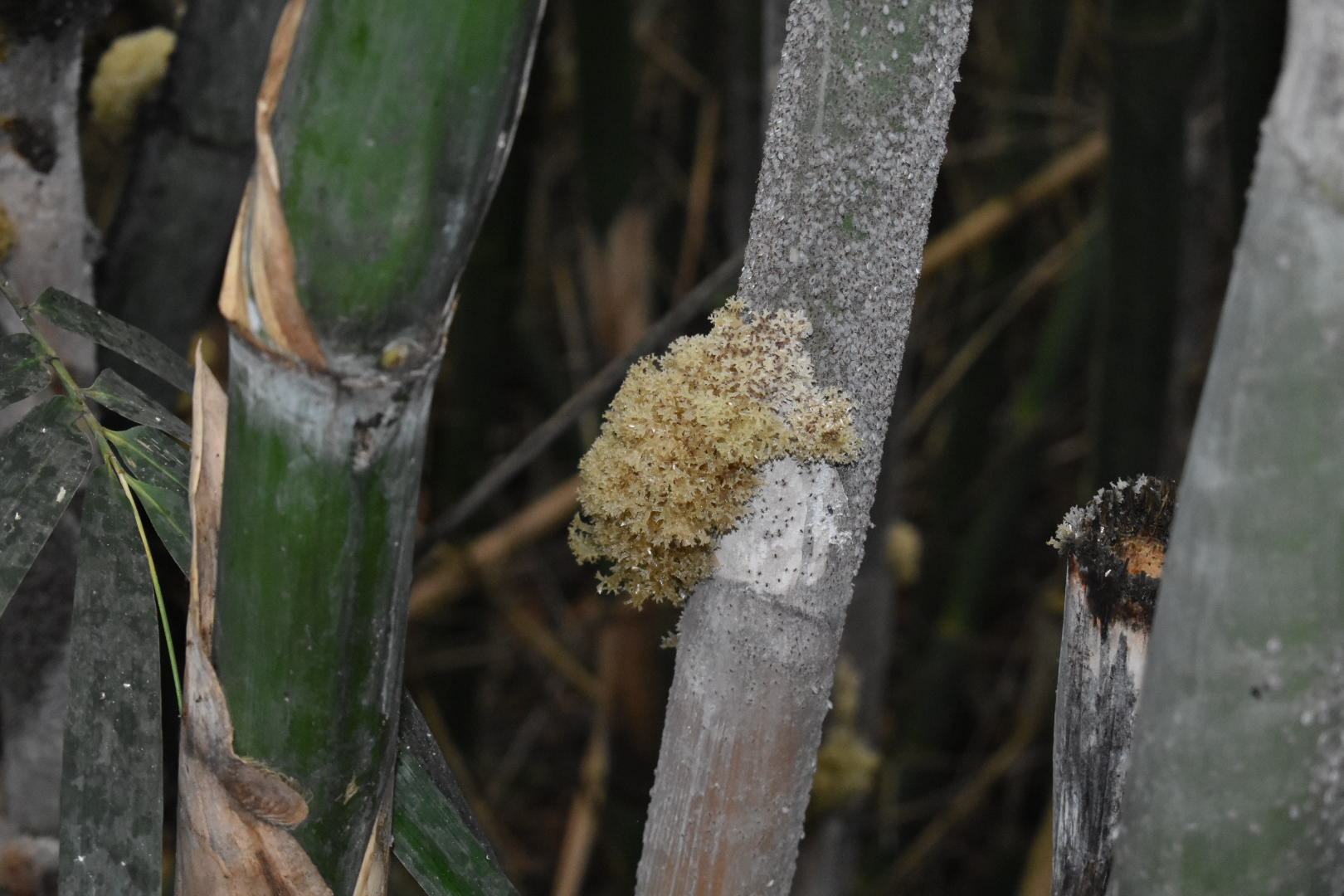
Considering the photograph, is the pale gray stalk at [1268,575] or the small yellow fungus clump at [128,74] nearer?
the pale gray stalk at [1268,575]

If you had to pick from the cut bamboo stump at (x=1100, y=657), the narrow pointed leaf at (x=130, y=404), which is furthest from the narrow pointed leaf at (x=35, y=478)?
the cut bamboo stump at (x=1100, y=657)

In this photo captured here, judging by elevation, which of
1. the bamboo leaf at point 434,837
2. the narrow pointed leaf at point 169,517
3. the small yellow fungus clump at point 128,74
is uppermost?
the small yellow fungus clump at point 128,74

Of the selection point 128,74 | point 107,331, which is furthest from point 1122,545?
point 128,74

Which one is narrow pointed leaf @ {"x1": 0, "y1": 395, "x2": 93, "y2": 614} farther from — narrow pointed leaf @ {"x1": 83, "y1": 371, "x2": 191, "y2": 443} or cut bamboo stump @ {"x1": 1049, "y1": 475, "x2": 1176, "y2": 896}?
cut bamboo stump @ {"x1": 1049, "y1": 475, "x2": 1176, "y2": 896}

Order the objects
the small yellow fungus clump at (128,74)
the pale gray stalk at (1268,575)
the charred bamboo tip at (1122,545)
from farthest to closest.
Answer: the small yellow fungus clump at (128,74), the charred bamboo tip at (1122,545), the pale gray stalk at (1268,575)

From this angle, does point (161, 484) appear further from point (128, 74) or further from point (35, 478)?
point (128, 74)

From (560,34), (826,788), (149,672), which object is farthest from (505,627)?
(149,672)

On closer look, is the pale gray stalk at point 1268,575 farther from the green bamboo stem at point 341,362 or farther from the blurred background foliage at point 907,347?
the blurred background foliage at point 907,347
